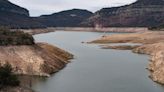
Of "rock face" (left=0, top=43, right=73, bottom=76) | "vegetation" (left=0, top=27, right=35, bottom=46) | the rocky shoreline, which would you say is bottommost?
the rocky shoreline

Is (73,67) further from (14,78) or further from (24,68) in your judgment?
(14,78)

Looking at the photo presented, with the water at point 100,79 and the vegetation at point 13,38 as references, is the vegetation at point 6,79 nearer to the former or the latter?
the water at point 100,79

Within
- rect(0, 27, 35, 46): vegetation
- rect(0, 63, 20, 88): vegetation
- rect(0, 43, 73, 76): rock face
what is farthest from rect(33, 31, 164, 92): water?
rect(0, 27, 35, 46): vegetation

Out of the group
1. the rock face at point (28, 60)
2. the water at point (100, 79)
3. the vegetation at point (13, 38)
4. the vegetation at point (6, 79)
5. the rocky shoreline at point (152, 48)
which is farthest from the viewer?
the vegetation at point (13, 38)

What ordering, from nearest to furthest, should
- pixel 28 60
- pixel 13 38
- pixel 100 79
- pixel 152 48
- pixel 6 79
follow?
1. pixel 6 79
2. pixel 100 79
3. pixel 28 60
4. pixel 13 38
5. pixel 152 48

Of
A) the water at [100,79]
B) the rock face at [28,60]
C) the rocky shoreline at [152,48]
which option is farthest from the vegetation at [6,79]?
the rocky shoreline at [152,48]

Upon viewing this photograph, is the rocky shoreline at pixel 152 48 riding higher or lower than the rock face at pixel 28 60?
lower

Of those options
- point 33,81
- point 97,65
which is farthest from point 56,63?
point 33,81

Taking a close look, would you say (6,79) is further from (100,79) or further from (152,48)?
(152,48)

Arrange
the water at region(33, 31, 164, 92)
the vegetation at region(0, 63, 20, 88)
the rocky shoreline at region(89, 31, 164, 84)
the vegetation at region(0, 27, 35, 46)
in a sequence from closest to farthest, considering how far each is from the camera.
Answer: the vegetation at region(0, 63, 20, 88), the water at region(33, 31, 164, 92), the rocky shoreline at region(89, 31, 164, 84), the vegetation at region(0, 27, 35, 46)

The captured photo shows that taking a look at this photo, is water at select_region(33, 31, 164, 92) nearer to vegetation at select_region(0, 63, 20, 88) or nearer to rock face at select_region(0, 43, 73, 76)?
rock face at select_region(0, 43, 73, 76)

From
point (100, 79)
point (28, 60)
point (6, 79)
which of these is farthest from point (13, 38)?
point (6, 79)
